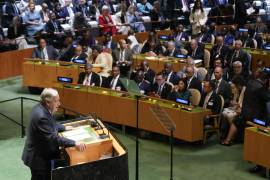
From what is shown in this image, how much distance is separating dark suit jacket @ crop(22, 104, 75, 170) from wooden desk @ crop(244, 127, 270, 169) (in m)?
3.78

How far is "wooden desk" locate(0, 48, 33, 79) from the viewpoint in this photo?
14602 millimetres

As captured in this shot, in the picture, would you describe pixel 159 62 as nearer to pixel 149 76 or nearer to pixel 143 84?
pixel 149 76

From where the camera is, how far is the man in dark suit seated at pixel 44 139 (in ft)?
18.7

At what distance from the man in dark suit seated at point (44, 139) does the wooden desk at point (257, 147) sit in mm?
3706

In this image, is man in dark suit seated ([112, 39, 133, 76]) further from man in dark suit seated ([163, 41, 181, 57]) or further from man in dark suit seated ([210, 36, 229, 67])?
man in dark suit seated ([210, 36, 229, 67])

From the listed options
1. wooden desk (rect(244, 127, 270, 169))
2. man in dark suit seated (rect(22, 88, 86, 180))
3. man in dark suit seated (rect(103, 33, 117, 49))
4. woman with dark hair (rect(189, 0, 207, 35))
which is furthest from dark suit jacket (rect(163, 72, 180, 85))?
woman with dark hair (rect(189, 0, 207, 35))

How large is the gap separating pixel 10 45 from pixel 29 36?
5.21 feet

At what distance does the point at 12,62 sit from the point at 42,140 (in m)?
9.43

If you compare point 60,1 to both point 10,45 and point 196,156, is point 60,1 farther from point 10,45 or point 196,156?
point 196,156

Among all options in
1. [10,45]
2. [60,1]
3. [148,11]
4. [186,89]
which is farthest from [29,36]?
[186,89]

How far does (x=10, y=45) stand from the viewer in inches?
592

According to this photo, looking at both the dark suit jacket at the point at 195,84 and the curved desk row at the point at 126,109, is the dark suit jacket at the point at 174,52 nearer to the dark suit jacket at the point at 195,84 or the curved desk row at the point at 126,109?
the dark suit jacket at the point at 195,84

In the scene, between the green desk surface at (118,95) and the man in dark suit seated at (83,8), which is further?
the man in dark suit seated at (83,8)

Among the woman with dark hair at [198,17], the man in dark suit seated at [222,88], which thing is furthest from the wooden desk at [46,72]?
the woman with dark hair at [198,17]
